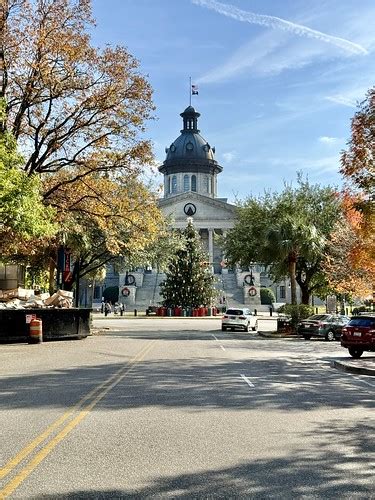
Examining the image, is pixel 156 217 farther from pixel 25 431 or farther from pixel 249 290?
pixel 249 290

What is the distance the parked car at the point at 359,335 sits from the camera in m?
21.0

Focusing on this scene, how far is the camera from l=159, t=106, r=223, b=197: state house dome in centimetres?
13125

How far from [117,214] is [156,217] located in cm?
229

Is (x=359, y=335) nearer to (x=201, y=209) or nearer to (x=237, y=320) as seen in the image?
(x=237, y=320)

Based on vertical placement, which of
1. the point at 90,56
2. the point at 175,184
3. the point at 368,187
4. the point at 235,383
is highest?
the point at 175,184

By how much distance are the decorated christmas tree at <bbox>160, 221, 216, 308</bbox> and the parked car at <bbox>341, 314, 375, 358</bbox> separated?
44.8 meters

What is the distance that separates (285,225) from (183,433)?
97.4ft

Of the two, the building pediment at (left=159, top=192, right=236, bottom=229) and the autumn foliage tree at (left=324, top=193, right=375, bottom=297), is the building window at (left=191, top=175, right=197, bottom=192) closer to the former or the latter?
the building pediment at (left=159, top=192, right=236, bottom=229)

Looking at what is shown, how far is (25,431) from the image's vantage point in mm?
7887

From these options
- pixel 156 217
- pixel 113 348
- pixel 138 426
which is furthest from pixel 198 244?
pixel 138 426

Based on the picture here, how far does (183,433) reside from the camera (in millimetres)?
7836

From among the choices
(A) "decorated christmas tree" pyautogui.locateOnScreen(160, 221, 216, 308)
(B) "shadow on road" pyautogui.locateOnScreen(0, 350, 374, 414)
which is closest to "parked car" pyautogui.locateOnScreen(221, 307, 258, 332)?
(B) "shadow on road" pyautogui.locateOnScreen(0, 350, 374, 414)

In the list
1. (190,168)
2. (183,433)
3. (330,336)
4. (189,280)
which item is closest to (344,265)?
(330,336)

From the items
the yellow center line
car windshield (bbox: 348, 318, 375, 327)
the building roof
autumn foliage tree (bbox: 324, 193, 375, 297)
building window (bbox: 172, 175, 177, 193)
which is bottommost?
the yellow center line
